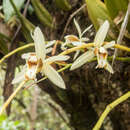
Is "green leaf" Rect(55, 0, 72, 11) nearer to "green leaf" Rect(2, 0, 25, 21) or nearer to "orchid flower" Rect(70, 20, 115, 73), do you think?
"green leaf" Rect(2, 0, 25, 21)

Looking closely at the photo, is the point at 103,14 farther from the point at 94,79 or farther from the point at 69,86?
the point at 69,86

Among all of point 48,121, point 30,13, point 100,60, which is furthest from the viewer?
point 48,121

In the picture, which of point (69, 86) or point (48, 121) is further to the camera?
point (48, 121)

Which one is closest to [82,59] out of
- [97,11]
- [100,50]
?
[100,50]

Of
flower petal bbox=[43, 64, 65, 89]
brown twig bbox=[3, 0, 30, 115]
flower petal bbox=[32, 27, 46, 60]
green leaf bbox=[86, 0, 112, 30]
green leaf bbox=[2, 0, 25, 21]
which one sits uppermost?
green leaf bbox=[2, 0, 25, 21]

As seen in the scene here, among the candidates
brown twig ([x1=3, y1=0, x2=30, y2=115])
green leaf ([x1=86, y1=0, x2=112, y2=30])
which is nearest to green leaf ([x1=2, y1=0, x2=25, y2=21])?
brown twig ([x1=3, y1=0, x2=30, y2=115])

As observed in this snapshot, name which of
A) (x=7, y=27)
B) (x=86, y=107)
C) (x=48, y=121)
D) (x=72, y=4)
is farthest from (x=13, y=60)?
(x=48, y=121)

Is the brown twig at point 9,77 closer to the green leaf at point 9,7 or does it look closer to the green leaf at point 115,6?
the green leaf at point 9,7
